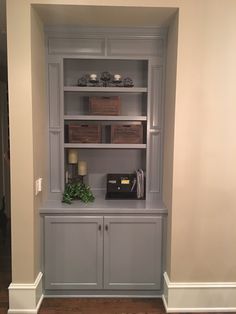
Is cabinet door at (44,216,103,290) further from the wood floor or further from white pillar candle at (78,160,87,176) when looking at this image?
white pillar candle at (78,160,87,176)

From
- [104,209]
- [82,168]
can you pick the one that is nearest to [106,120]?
[82,168]

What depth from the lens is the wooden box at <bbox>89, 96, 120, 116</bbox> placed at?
286 cm

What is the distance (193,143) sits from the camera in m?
2.44

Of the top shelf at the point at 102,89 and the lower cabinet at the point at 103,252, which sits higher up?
the top shelf at the point at 102,89

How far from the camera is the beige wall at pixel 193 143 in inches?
91.4

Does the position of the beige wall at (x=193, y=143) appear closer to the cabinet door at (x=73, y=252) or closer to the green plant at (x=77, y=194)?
the cabinet door at (x=73, y=252)

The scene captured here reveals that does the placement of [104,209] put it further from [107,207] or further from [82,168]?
[82,168]

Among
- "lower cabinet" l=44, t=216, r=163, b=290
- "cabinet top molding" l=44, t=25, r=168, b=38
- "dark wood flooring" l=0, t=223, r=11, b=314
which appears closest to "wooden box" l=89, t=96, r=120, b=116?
"cabinet top molding" l=44, t=25, r=168, b=38

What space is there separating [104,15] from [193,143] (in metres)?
1.33

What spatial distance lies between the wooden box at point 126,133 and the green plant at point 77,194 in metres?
0.56

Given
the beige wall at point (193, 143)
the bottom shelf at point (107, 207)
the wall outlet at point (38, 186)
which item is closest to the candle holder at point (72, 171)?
the bottom shelf at point (107, 207)

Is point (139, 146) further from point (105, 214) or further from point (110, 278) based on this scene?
point (110, 278)

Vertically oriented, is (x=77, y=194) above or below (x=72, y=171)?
below

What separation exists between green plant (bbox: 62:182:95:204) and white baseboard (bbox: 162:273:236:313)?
3.43 ft
